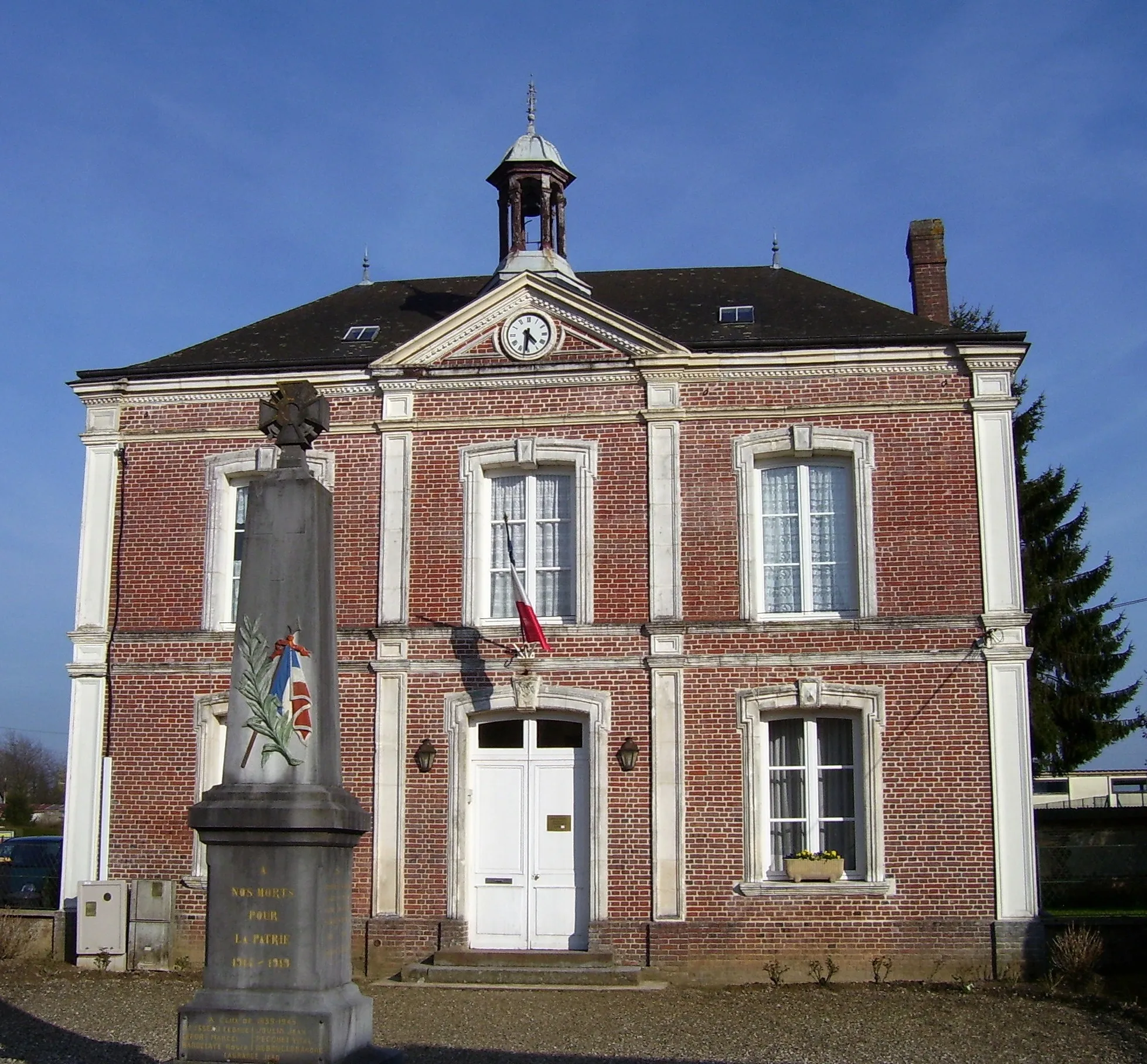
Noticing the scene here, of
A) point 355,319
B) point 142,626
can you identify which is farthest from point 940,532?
point 142,626

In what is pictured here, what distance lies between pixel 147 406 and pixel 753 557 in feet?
23.6

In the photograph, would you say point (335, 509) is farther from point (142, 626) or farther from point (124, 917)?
point (124, 917)

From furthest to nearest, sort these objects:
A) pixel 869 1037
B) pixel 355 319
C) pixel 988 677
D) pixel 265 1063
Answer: pixel 355 319
pixel 988 677
pixel 869 1037
pixel 265 1063

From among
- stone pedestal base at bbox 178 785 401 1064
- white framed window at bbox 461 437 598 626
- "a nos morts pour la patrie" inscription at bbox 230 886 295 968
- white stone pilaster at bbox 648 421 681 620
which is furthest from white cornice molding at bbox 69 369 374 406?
"a nos morts pour la patrie" inscription at bbox 230 886 295 968

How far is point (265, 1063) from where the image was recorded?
829cm

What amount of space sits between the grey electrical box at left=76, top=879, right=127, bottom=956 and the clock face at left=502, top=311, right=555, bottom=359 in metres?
7.24

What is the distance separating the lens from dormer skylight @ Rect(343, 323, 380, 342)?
16703 millimetres

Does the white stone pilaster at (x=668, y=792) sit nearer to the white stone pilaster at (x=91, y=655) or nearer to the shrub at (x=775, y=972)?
the shrub at (x=775, y=972)

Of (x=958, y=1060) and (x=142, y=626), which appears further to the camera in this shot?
(x=142, y=626)

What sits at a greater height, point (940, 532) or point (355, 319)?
point (355, 319)

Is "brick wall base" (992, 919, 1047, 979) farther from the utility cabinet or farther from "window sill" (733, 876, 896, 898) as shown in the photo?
the utility cabinet

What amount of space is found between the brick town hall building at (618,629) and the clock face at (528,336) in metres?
0.03

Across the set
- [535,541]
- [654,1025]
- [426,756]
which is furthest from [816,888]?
[535,541]

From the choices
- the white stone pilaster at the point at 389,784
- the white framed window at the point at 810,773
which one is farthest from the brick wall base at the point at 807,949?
the white stone pilaster at the point at 389,784
